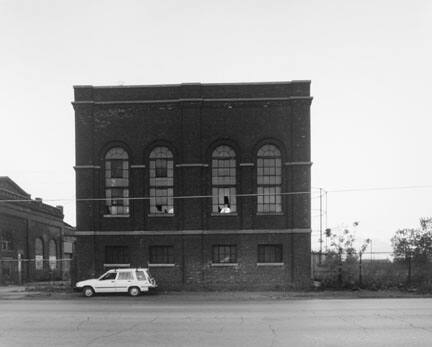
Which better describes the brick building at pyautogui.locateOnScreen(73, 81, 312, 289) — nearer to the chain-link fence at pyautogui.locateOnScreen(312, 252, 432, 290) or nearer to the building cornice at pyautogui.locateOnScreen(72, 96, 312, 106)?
the building cornice at pyautogui.locateOnScreen(72, 96, 312, 106)

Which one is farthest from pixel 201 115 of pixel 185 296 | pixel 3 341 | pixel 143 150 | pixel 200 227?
pixel 3 341

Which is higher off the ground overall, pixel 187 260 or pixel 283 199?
pixel 283 199

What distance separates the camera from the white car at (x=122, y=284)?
26.3m

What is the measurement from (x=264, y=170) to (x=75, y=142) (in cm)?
1070

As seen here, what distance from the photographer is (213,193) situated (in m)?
30.6

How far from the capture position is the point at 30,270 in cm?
4344

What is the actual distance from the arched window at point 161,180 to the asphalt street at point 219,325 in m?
10.6

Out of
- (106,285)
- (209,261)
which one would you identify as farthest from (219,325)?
(209,261)

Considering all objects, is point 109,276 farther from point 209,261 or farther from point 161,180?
point 161,180

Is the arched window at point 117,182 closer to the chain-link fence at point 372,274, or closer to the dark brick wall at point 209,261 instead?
the dark brick wall at point 209,261

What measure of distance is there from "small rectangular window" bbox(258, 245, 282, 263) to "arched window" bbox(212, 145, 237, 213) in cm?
269

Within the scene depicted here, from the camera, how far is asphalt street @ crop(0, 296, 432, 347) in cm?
1240

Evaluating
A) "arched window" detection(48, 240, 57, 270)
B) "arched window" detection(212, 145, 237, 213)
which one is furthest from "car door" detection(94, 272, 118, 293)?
"arched window" detection(48, 240, 57, 270)

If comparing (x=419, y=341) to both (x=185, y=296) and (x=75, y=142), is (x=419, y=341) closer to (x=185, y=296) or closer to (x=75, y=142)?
(x=185, y=296)
